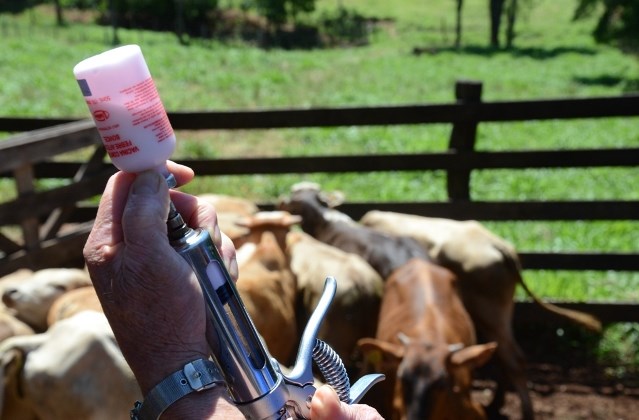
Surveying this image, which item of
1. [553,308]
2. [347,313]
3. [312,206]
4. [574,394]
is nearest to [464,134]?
[312,206]

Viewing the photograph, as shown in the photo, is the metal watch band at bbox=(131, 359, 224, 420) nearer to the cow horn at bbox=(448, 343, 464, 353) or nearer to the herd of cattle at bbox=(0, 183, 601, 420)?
the herd of cattle at bbox=(0, 183, 601, 420)

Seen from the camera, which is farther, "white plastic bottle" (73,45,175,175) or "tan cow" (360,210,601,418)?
"tan cow" (360,210,601,418)

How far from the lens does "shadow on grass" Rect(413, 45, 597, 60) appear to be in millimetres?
39625

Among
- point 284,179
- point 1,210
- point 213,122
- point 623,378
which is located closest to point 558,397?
point 623,378

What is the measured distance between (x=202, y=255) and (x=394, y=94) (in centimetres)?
2290

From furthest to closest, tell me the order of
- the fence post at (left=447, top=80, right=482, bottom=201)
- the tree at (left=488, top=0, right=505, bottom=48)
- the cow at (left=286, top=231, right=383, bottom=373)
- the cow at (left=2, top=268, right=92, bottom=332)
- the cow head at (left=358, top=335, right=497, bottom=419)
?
the tree at (left=488, top=0, right=505, bottom=48) → the fence post at (left=447, top=80, right=482, bottom=201) → the cow at (left=286, top=231, right=383, bottom=373) → the cow at (left=2, top=268, right=92, bottom=332) → the cow head at (left=358, top=335, right=497, bottom=419)

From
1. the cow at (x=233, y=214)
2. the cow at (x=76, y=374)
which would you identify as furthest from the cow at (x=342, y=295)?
the cow at (x=76, y=374)

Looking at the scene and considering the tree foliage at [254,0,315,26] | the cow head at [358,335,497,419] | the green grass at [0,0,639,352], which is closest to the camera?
the cow head at [358,335,497,419]

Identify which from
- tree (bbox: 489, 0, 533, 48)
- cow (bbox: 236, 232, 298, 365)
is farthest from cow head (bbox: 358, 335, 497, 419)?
tree (bbox: 489, 0, 533, 48)

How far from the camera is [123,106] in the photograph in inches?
54.2

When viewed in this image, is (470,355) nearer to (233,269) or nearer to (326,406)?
(233,269)

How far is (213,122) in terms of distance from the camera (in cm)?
704

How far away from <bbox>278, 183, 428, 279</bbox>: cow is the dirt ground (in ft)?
3.75

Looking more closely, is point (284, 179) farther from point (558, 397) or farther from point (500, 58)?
point (500, 58)
